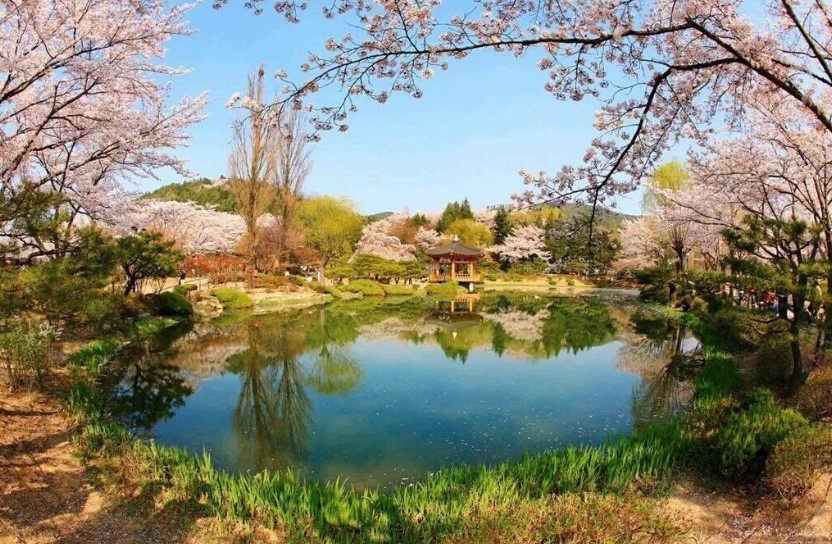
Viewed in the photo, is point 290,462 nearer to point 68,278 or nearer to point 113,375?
point 68,278

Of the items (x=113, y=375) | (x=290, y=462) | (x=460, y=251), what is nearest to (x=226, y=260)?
(x=460, y=251)

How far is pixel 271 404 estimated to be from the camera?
24.6ft

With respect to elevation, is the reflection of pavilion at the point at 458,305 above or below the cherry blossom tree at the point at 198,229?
below

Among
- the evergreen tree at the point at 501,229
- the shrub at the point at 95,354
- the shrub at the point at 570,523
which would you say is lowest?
the shrub at the point at 570,523

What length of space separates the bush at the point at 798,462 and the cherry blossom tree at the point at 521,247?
33537 mm

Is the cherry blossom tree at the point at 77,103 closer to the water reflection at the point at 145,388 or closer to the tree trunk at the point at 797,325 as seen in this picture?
the water reflection at the point at 145,388

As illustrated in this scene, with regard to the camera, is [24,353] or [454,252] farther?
[454,252]

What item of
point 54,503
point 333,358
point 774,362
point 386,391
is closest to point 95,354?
point 333,358

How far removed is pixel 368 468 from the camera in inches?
203

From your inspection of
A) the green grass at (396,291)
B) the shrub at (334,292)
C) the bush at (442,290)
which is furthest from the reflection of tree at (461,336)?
the bush at (442,290)

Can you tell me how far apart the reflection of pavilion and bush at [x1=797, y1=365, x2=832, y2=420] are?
1373cm

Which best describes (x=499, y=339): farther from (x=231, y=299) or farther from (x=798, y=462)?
(x=231, y=299)

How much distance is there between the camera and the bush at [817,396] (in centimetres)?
525

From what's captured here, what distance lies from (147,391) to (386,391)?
3.84 metres
